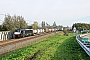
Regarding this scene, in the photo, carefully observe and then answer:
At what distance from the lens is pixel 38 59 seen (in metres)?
13.0

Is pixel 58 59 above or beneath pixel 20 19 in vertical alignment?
beneath

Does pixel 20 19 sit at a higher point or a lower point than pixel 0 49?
higher

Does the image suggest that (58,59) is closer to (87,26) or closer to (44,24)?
(87,26)

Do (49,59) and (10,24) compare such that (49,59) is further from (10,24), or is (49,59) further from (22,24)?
(22,24)

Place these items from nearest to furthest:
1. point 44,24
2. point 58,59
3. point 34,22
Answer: point 58,59 → point 34,22 → point 44,24

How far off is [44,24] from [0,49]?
16126 cm

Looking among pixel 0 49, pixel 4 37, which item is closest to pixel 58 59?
pixel 0 49

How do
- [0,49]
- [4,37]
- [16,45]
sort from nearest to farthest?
[0,49], [16,45], [4,37]

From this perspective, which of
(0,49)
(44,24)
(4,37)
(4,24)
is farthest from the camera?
(44,24)

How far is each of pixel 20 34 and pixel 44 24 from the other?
135290 mm

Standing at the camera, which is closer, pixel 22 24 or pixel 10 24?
pixel 10 24

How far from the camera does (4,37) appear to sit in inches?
1539

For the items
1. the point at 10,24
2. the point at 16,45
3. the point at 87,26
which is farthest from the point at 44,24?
the point at 16,45

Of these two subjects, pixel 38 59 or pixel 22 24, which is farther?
pixel 22 24
